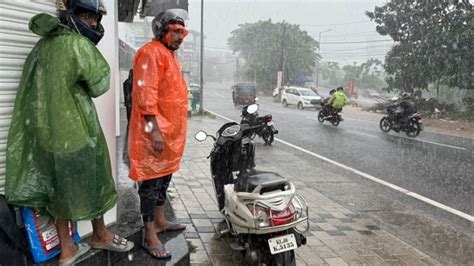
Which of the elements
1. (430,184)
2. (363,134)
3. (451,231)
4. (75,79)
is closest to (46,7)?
(75,79)

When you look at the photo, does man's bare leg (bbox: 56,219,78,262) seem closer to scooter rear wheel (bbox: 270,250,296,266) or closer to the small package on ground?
the small package on ground

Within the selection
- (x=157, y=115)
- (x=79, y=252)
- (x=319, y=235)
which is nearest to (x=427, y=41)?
(x=319, y=235)

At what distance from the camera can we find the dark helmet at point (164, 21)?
305 cm

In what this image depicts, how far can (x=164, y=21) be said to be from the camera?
3.07 meters

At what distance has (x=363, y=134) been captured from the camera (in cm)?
1426

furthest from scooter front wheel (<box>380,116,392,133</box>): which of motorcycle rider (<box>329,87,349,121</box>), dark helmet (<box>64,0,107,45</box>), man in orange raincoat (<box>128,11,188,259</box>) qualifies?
dark helmet (<box>64,0,107,45</box>)

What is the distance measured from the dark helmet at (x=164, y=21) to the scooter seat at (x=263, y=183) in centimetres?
126

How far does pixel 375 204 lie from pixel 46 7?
4.91 meters

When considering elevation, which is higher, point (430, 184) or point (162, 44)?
point (162, 44)

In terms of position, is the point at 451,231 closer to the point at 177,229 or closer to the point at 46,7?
the point at 177,229

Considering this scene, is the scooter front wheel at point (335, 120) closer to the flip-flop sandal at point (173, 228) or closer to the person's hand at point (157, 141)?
the flip-flop sandal at point (173, 228)

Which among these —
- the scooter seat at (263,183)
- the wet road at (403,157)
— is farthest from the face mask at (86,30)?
the wet road at (403,157)

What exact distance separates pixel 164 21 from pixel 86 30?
70 cm

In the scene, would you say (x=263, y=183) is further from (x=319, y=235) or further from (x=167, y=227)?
(x=319, y=235)
